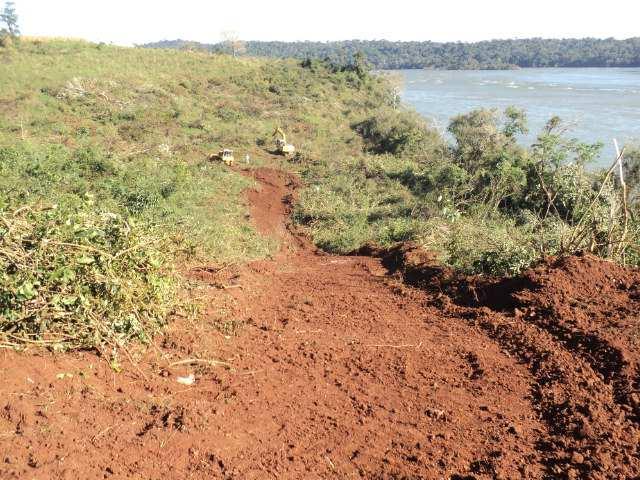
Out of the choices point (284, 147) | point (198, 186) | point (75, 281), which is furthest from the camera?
point (284, 147)

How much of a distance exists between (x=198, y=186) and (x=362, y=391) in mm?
11113

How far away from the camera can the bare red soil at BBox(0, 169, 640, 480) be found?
12.8 ft

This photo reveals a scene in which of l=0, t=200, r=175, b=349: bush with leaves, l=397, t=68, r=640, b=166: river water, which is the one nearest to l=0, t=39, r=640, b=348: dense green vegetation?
l=0, t=200, r=175, b=349: bush with leaves

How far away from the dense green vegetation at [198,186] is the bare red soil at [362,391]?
676mm

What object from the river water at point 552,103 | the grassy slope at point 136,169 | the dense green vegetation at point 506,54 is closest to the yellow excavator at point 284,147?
the grassy slope at point 136,169

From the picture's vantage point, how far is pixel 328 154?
22734 mm

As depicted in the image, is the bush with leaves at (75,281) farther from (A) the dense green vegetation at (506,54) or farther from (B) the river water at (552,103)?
(A) the dense green vegetation at (506,54)

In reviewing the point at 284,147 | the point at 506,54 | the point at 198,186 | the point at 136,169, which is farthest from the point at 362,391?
the point at 506,54

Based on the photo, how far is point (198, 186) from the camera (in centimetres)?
1495

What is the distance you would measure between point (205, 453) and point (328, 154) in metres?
19.6

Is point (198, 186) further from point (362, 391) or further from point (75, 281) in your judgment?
point (362, 391)

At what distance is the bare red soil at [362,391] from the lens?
12.8ft

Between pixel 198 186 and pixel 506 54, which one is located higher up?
pixel 506 54

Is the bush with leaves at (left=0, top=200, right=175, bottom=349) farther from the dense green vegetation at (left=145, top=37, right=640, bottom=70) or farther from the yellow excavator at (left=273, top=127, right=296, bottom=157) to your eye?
the dense green vegetation at (left=145, top=37, right=640, bottom=70)
